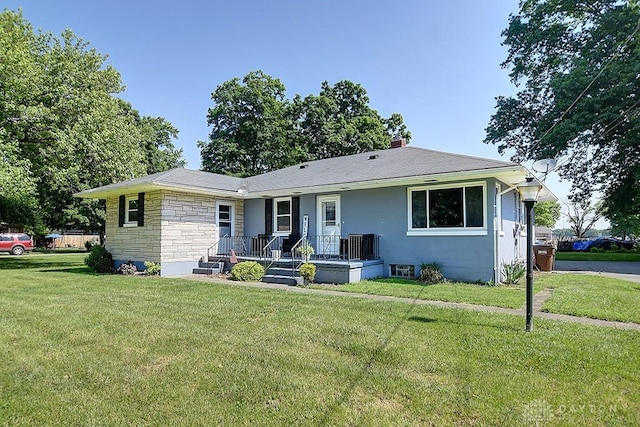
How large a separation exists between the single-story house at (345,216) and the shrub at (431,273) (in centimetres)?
24

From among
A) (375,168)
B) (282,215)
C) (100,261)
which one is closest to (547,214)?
(375,168)

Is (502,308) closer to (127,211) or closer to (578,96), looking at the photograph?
(127,211)

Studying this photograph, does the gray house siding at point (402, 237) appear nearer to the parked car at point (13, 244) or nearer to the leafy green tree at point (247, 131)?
the leafy green tree at point (247, 131)

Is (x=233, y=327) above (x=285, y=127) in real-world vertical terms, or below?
below

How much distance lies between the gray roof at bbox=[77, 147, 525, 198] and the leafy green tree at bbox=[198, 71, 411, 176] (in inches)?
549

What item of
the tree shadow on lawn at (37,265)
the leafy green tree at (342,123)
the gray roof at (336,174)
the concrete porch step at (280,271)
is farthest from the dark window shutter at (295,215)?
the leafy green tree at (342,123)

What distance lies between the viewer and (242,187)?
15.3 m

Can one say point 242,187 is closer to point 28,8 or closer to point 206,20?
point 206,20

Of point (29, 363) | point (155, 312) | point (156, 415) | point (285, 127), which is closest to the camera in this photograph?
point (156, 415)

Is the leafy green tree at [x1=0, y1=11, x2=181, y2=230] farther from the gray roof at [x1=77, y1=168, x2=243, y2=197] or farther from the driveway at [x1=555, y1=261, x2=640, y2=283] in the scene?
the driveway at [x1=555, y1=261, x2=640, y2=283]

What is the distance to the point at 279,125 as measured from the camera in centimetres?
3127

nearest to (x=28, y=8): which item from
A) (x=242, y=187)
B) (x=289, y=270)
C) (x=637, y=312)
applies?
(x=242, y=187)

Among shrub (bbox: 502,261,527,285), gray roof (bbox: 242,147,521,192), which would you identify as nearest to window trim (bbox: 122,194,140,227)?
gray roof (bbox: 242,147,521,192)

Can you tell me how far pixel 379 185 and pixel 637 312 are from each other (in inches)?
265
